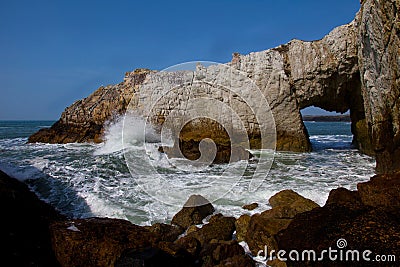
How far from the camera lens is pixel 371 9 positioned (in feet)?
31.0

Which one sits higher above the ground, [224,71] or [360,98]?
[224,71]

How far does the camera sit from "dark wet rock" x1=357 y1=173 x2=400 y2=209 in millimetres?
4473

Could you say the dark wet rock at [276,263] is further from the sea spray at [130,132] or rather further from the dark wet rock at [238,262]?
the sea spray at [130,132]

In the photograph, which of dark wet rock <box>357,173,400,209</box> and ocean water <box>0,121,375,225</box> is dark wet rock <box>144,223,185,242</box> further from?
dark wet rock <box>357,173,400,209</box>

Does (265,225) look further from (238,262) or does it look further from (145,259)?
(145,259)

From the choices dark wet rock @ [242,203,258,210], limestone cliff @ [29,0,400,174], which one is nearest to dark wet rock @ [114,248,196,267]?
dark wet rock @ [242,203,258,210]

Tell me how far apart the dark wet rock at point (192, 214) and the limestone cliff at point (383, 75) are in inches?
242

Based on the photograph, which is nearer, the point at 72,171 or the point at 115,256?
the point at 115,256

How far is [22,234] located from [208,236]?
9.97 feet

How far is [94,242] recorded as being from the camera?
151 inches

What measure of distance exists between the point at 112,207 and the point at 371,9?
1045 cm

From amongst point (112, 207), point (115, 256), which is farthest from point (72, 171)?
point (115, 256)

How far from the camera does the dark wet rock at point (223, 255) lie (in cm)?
411

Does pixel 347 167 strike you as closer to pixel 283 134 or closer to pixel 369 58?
pixel 369 58
